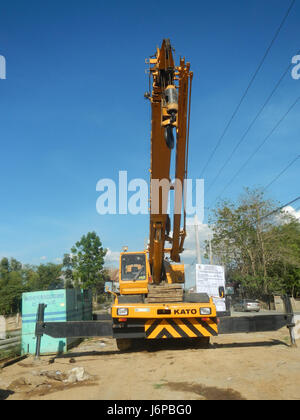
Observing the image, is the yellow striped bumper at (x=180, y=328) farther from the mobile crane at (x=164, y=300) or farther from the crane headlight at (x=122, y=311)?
the crane headlight at (x=122, y=311)

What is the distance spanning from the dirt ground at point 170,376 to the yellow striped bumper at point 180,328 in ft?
1.60

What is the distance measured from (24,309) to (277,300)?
91.2ft

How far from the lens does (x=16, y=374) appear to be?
285 inches

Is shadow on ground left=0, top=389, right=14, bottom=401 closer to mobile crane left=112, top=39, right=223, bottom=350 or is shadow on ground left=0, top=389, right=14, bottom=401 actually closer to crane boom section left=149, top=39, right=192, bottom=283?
mobile crane left=112, top=39, right=223, bottom=350

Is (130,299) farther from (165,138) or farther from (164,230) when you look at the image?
(165,138)

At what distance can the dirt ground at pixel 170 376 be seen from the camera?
4797 millimetres

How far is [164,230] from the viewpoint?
942 cm

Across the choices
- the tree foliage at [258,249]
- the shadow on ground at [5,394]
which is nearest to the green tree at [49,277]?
the tree foliage at [258,249]

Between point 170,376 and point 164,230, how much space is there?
4.27 m

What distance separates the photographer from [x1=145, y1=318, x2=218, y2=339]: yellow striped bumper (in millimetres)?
8031

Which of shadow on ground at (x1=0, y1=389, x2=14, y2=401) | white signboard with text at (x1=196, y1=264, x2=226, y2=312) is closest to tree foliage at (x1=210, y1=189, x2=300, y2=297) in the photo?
white signboard with text at (x1=196, y1=264, x2=226, y2=312)

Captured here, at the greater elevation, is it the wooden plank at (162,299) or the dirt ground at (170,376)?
the wooden plank at (162,299)

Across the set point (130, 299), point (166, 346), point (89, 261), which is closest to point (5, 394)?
point (130, 299)
